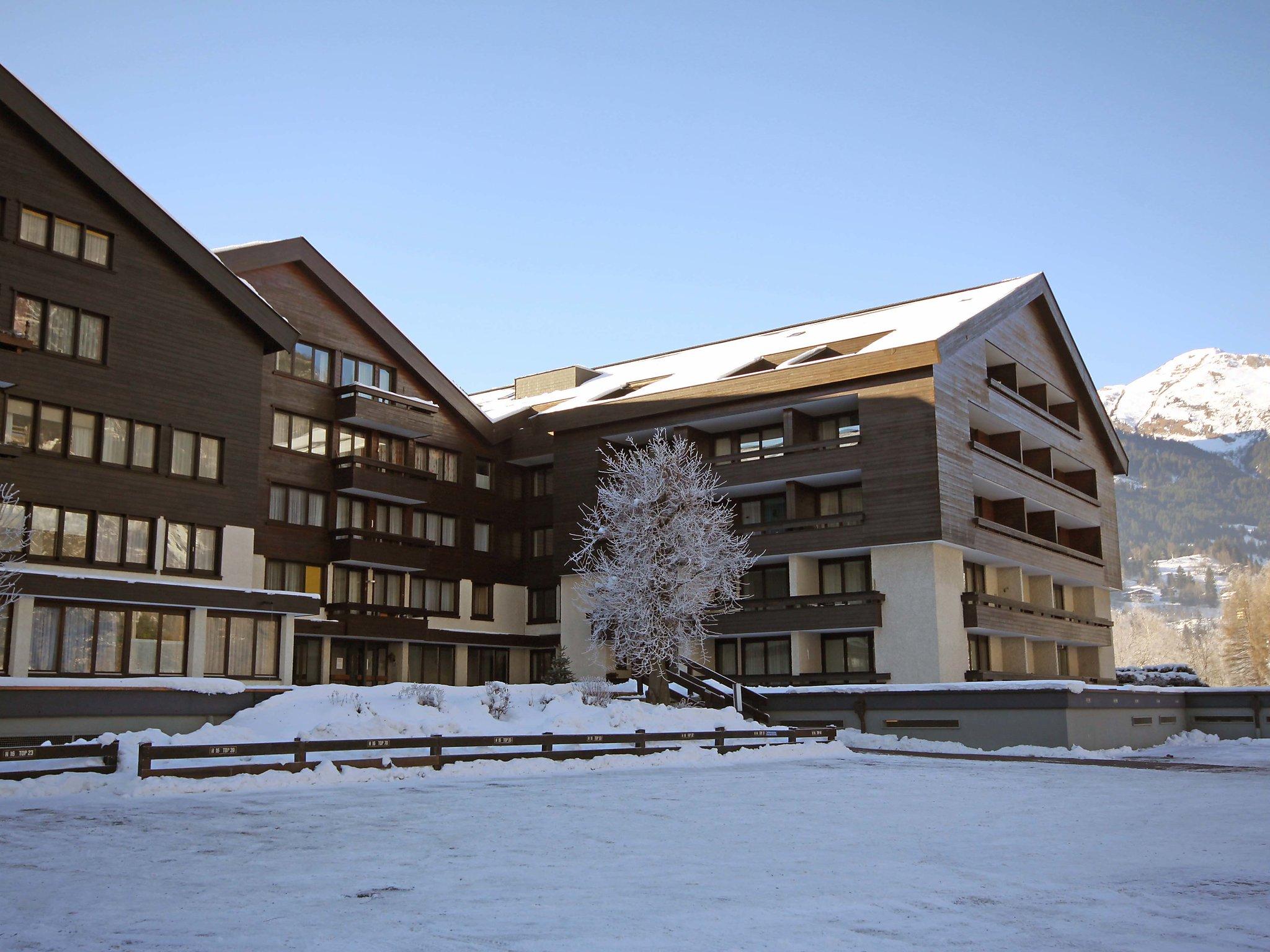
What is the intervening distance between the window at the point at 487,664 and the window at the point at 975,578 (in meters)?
20.6

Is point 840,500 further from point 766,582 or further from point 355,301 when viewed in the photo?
point 355,301

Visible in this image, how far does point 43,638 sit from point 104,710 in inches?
201

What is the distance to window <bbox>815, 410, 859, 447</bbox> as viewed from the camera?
153ft

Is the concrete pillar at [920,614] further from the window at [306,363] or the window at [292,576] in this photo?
the window at [306,363]

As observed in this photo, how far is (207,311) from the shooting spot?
38625 mm

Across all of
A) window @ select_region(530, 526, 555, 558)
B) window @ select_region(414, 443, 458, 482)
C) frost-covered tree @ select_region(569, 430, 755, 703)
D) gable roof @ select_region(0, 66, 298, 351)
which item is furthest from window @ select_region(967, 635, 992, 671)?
gable roof @ select_region(0, 66, 298, 351)

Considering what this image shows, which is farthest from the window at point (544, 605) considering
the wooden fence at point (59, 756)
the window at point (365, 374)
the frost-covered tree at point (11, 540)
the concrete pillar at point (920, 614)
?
the wooden fence at point (59, 756)

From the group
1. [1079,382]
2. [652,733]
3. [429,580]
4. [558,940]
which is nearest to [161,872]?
[558,940]

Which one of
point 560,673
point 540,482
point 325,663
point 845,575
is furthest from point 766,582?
point 325,663

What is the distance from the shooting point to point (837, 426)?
47.2 m

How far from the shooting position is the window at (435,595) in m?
50.2

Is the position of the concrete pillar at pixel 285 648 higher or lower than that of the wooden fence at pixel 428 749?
higher

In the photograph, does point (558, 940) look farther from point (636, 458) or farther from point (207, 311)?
point (636, 458)

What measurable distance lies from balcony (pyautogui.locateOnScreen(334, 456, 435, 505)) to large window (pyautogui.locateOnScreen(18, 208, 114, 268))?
12553 mm
